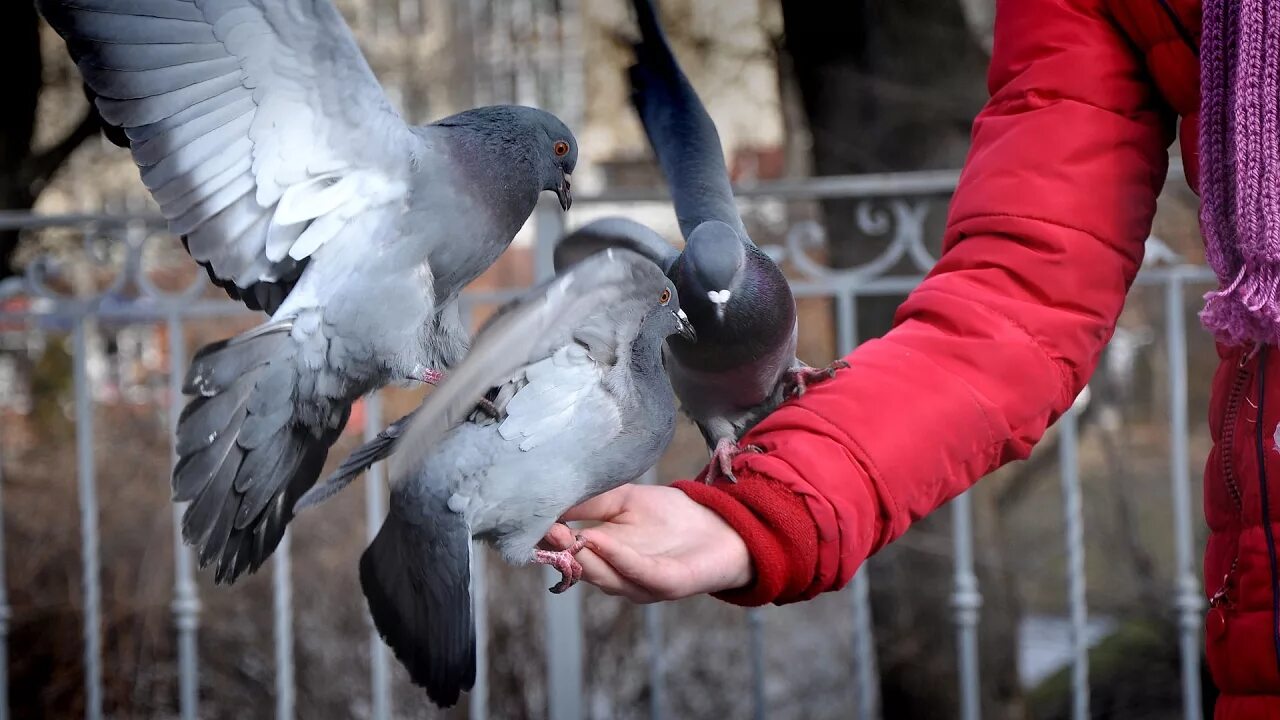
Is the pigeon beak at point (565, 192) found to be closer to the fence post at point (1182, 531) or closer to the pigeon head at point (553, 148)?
the pigeon head at point (553, 148)

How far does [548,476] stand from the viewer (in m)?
0.86

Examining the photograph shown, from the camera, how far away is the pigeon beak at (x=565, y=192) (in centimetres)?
86

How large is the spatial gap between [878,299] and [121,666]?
121 inches

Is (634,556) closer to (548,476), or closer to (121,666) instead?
(548,476)

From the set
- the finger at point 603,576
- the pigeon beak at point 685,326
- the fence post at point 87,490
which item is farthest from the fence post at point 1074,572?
the fence post at point 87,490

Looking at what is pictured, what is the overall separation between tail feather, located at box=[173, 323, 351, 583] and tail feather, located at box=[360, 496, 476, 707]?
9cm

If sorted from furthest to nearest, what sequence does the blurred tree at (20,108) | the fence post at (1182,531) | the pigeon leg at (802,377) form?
1. the blurred tree at (20,108)
2. the fence post at (1182,531)
3. the pigeon leg at (802,377)

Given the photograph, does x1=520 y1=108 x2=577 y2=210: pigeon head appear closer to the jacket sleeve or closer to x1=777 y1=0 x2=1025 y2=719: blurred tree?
the jacket sleeve

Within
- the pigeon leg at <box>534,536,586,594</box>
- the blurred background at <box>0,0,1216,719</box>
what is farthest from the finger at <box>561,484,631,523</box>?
the blurred background at <box>0,0,1216,719</box>

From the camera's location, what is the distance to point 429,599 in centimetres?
88

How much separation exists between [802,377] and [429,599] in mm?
393

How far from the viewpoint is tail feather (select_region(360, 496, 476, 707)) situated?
33.8 inches


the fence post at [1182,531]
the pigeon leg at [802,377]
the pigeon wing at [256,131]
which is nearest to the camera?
the pigeon wing at [256,131]

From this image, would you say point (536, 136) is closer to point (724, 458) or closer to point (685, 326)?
point (685, 326)
